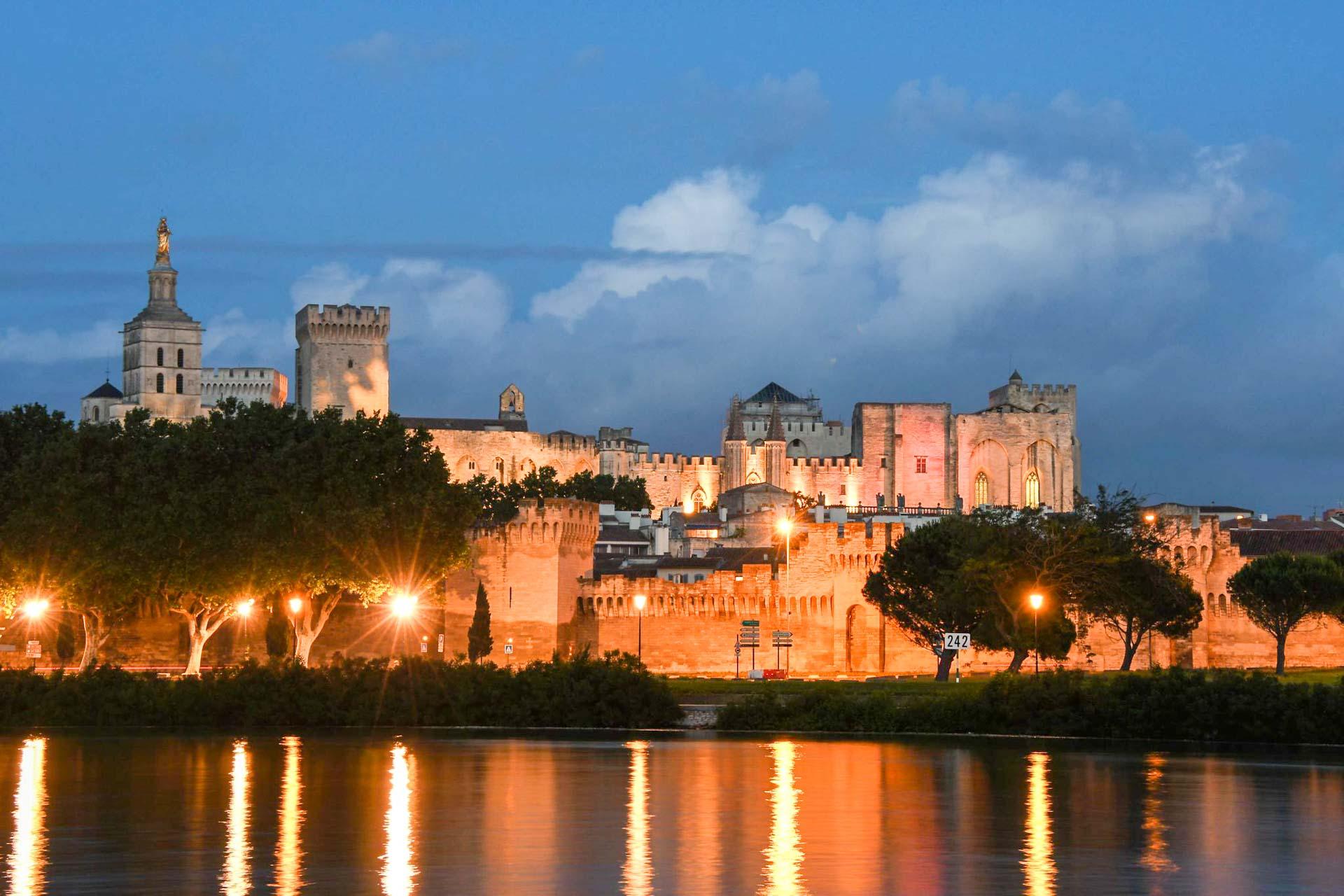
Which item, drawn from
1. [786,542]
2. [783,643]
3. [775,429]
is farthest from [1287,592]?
[775,429]

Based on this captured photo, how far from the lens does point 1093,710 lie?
4559 centimetres

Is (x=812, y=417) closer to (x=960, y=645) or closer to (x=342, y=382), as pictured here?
(x=342, y=382)

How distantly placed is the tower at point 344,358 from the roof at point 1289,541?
6587cm

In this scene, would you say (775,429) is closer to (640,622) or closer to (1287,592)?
(640,622)

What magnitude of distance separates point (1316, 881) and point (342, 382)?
114931 millimetres

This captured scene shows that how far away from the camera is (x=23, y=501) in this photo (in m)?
64.6

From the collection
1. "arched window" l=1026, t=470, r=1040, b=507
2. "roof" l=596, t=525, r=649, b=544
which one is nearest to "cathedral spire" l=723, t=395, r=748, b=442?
"arched window" l=1026, t=470, r=1040, b=507

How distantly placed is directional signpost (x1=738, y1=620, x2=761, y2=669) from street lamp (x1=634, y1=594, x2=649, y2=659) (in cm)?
314

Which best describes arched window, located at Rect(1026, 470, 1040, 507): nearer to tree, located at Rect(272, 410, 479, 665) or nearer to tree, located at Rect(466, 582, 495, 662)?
tree, located at Rect(466, 582, 495, 662)

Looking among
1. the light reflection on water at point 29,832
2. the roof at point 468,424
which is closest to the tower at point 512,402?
the roof at point 468,424

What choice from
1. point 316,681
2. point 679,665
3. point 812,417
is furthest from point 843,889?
point 812,417

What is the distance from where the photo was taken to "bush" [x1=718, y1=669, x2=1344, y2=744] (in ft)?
144

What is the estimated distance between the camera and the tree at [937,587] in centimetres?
6159

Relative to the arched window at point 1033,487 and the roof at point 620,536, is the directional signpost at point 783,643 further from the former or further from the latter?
the arched window at point 1033,487
